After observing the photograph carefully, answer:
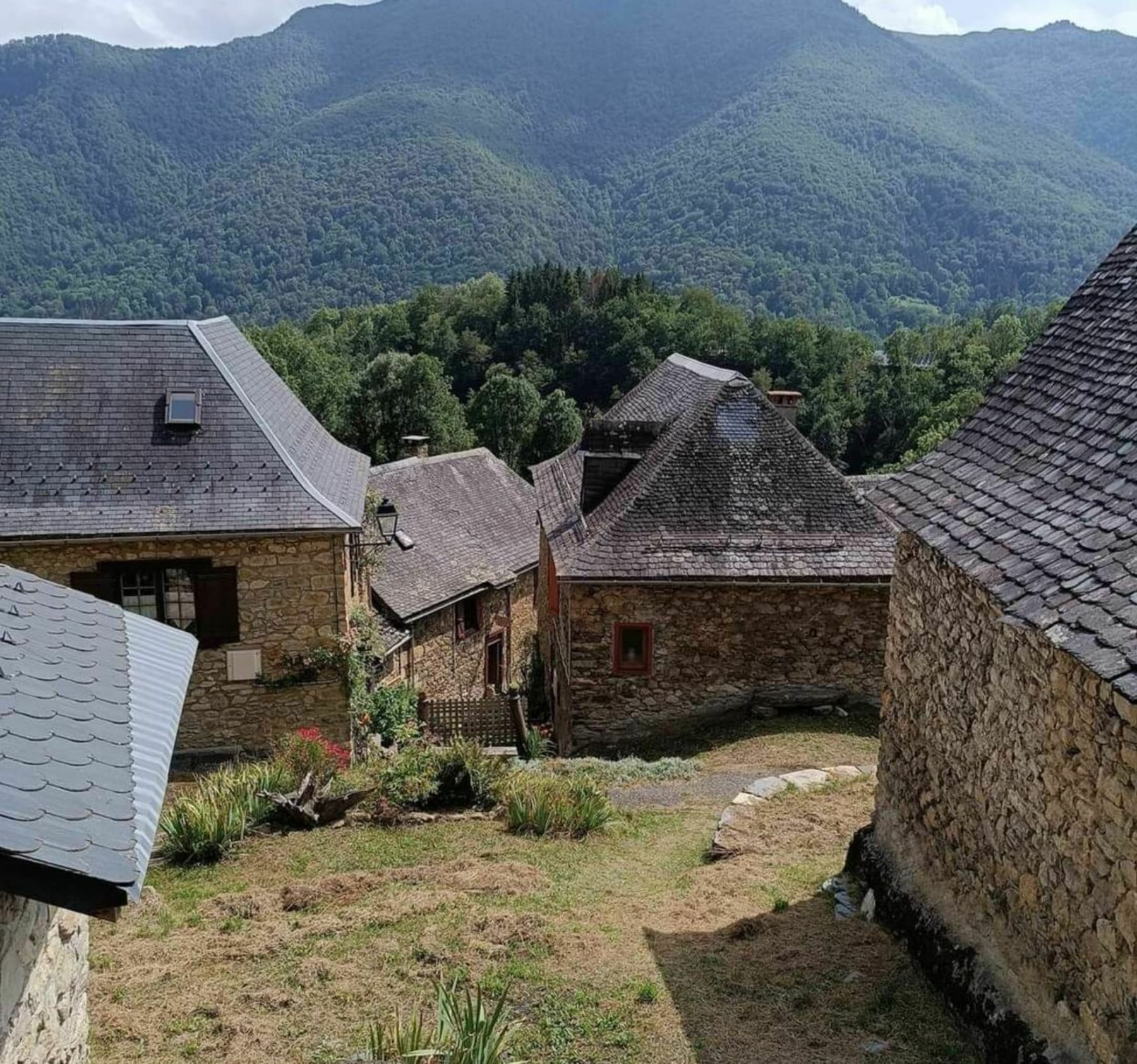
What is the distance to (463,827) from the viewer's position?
10883 millimetres

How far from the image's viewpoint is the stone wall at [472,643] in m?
21.2

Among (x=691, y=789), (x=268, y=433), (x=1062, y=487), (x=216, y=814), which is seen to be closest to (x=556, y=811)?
(x=691, y=789)

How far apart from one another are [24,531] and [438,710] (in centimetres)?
646

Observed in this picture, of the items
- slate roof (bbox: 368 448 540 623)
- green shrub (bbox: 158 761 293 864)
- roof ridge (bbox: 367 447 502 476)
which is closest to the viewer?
green shrub (bbox: 158 761 293 864)

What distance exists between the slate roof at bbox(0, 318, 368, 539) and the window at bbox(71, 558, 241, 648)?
66cm

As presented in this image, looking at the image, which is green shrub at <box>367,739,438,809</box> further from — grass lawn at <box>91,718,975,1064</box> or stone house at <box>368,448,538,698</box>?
stone house at <box>368,448,538,698</box>

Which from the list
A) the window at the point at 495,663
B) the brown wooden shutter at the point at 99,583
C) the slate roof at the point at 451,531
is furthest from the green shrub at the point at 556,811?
the window at the point at 495,663

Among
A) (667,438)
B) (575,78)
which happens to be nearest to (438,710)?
(667,438)

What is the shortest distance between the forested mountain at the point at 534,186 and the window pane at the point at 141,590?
92564 millimetres

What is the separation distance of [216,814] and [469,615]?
1327 centimetres

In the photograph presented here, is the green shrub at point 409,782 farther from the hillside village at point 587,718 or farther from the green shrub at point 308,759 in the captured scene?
the green shrub at point 308,759

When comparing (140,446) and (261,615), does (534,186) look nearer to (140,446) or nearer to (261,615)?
(140,446)

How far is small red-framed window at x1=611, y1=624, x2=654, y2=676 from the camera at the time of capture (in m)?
15.6

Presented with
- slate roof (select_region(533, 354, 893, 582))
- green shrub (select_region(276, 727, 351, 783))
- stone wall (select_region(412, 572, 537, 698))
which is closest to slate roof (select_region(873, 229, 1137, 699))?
green shrub (select_region(276, 727, 351, 783))
